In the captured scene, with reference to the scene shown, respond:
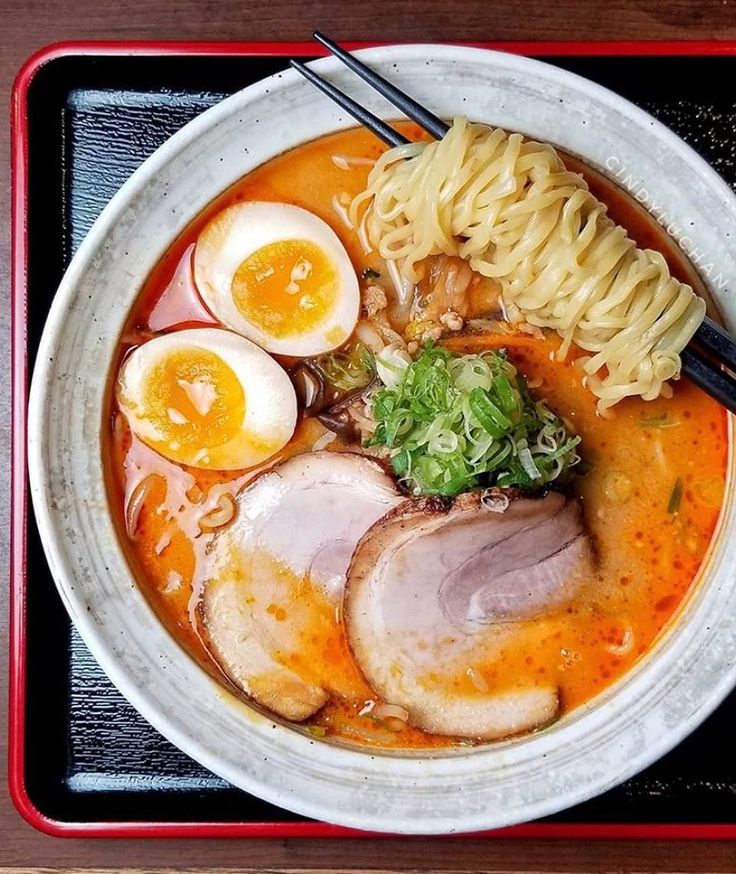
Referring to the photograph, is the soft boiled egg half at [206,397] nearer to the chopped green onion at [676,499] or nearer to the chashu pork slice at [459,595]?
the chashu pork slice at [459,595]

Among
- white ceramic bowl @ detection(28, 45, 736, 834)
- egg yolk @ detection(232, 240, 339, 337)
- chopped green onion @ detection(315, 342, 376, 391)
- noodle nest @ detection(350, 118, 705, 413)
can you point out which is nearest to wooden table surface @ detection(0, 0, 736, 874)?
white ceramic bowl @ detection(28, 45, 736, 834)

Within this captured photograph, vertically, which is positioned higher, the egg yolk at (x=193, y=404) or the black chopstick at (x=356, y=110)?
the black chopstick at (x=356, y=110)

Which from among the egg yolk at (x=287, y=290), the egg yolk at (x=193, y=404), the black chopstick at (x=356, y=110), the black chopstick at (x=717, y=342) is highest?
the black chopstick at (x=356, y=110)

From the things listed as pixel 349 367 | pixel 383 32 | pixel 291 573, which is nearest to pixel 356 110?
pixel 383 32

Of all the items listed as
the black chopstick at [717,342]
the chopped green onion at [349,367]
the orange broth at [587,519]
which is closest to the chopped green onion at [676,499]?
the orange broth at [587,519]

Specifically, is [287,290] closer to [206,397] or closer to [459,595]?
[206,397]

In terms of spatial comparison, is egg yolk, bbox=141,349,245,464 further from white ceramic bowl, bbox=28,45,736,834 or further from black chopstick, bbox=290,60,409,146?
black chopstick, bbox=290,60,409,146

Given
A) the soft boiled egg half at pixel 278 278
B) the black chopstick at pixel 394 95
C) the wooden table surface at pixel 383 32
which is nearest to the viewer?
the black chopstick at pixel 394 95
